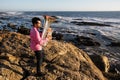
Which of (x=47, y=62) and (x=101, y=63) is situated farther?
(x=101, y=63)

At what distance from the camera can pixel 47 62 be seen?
8.75 metres

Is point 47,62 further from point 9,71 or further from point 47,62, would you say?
point 9,71

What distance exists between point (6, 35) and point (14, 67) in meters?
2.10

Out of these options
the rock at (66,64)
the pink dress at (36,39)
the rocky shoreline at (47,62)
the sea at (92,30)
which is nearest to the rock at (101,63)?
the rocky shoreline at (47,62)

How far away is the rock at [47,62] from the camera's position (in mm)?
7961

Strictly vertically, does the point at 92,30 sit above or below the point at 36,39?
below

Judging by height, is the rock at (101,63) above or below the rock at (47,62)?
below

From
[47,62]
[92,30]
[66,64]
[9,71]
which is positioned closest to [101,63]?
[66,64]

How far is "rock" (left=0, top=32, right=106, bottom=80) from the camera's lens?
796cm

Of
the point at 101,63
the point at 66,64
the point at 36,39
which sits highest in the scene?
the point at 36,39

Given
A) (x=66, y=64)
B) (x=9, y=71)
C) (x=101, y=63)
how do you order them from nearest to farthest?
(x=9, y=71), (x=66, y=64), (x=101, y=63)

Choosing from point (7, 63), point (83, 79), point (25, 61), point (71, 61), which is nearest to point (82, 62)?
point (71, 61)

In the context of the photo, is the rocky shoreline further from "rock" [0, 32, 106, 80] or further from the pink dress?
the pink dress

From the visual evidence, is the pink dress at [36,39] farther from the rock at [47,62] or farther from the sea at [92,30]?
the sea at [92,30]
